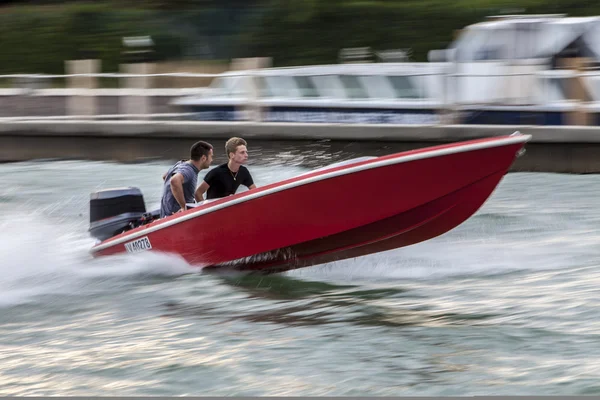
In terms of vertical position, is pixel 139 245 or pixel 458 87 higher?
pixel 458 87

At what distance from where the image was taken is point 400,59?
20719 mm

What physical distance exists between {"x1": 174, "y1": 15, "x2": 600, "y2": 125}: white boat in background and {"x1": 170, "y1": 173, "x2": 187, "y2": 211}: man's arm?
676cm

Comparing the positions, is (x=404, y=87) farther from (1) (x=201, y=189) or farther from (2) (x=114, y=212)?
(1) (x=201, y=189)

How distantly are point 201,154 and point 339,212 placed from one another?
1.33 meters

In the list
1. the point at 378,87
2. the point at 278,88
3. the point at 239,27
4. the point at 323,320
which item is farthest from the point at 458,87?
the point at 239,27

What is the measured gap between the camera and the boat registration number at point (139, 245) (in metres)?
9.07

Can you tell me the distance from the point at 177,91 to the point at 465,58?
4898 millimetres

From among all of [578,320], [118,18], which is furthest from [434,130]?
[118,18]

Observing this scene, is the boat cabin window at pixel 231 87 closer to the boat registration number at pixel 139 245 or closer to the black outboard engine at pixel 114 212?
the black outboard engine at pixel 114 212

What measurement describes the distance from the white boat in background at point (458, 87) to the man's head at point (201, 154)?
258 inches

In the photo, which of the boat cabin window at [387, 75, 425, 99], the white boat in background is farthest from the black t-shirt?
the boat cabin window at [387, 75, 425, 99]

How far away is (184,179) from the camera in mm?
8984

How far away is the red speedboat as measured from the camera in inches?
320

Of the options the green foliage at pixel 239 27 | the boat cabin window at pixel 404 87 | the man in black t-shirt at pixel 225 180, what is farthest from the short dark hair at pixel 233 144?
the green foliage at pixel 239 27
